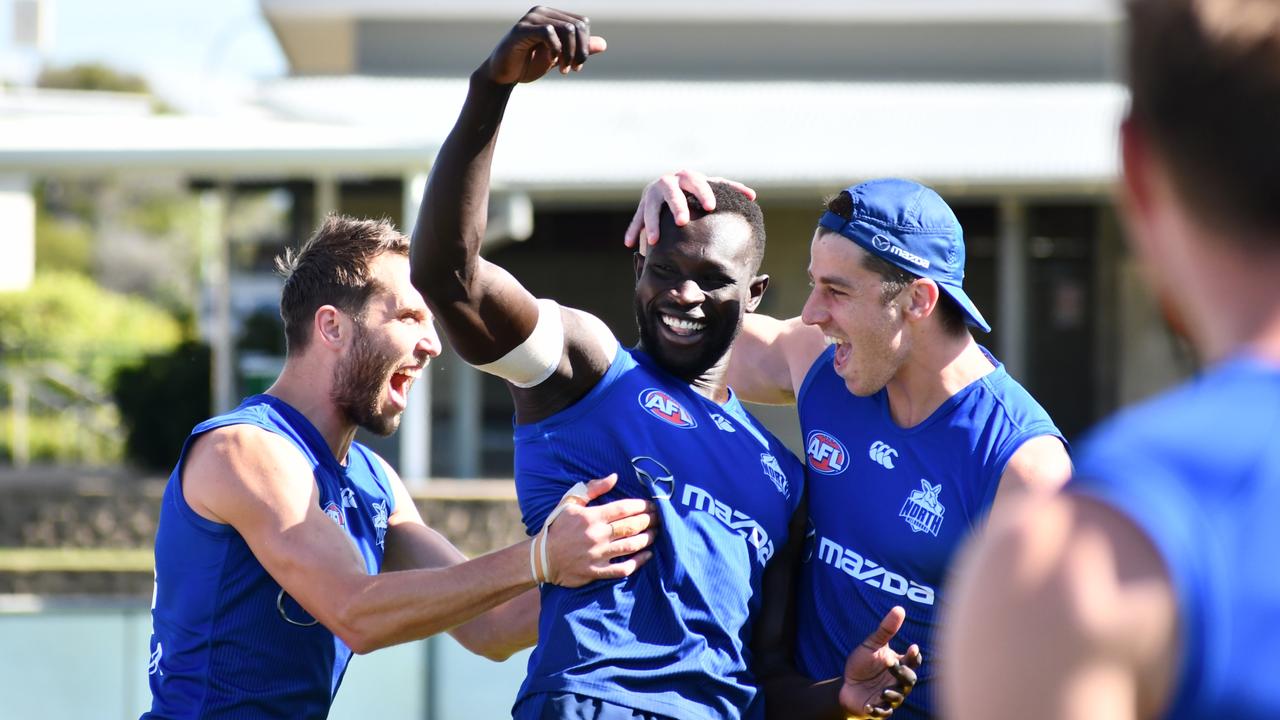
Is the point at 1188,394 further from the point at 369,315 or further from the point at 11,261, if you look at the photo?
the point at 11,261

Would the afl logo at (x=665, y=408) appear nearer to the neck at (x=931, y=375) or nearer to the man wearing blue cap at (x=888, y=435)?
the man wearing blue cap at (x=888, y=435)

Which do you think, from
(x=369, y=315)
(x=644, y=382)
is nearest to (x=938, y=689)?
(x=644, y=382)

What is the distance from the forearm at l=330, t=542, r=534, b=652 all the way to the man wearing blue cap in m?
0.60

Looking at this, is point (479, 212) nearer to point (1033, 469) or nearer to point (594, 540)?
point (594, 540)

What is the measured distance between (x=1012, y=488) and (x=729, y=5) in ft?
49.5

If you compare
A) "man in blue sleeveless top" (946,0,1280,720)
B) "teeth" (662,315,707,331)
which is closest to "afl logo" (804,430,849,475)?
"teeth" (662,315,707,331)

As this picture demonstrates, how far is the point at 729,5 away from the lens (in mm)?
17297

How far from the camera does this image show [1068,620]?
3.57ft

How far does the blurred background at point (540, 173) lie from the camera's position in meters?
12.0

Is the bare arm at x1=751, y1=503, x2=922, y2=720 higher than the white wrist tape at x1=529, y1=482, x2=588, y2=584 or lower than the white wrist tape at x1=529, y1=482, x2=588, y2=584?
lower

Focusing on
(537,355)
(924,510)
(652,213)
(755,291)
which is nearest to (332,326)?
(537,355)

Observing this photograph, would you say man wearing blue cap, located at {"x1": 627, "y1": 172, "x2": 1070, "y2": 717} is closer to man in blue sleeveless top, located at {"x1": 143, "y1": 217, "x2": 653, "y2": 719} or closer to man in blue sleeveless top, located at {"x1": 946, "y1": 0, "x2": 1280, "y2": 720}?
man in blue sleeveless top, located at {"x1": 143, "y1": 217, "x2": 653, "y2": 719}

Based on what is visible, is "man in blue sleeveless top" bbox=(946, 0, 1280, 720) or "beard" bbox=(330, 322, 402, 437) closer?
"man in blue sleeveless top" bbox=(946, 0, 1280, 720)

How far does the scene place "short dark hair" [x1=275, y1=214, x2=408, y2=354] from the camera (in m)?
3.38
